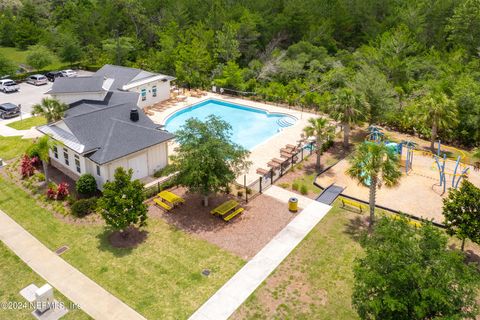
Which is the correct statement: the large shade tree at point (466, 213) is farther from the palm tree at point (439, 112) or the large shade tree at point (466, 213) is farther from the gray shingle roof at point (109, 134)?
the gray shingle roof at point (109, 134)

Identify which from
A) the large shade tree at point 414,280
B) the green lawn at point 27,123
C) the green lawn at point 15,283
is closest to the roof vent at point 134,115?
the green lawn at point 15,283

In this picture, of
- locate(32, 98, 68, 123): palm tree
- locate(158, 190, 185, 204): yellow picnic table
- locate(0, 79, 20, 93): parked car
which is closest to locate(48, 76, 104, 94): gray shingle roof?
locate(32, 98, 68, 123): palm tree

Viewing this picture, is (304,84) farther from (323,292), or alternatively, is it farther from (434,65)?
(323,292)

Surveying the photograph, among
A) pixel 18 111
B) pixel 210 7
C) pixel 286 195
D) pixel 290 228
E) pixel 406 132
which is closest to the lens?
pixel 290 228

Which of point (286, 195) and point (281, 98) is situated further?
point (281, 98)

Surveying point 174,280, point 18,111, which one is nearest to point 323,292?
point 174,280

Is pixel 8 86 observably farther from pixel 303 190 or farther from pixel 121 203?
pixel 303 190

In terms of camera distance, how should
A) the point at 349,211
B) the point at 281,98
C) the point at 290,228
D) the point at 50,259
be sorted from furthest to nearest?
the point at 281,98 → the point at 349,211 → the point at 290,228 → the point at 50,259

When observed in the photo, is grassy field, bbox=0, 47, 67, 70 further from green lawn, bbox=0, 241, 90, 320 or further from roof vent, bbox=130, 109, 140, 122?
green lawn, bbox=0, 241, 90, 320

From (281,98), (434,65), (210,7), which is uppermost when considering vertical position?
(210,7)
